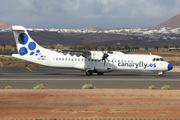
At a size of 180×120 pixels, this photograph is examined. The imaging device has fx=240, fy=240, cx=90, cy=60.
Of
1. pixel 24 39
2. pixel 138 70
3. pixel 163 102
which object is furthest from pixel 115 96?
pixel 24 39

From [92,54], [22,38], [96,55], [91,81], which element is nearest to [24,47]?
[22,38]

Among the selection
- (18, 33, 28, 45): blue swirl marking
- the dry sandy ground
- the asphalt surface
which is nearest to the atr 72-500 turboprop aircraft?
(18, 33, 28, 45): blue swirl marking

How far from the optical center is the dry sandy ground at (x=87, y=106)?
11.9m

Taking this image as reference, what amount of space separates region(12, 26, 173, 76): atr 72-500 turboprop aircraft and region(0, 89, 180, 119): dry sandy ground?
17.1 meters

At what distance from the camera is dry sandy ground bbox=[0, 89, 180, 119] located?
11898 mm

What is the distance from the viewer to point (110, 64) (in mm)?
34844

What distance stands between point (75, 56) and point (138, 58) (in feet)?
30.5

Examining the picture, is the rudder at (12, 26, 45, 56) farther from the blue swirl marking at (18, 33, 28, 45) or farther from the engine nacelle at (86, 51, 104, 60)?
the engine nacelle at (86, 51, 104, 60)

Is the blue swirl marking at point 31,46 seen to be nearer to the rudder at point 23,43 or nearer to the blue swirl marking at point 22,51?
the rudder at point 23,43

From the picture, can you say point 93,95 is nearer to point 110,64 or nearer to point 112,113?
point 112,113

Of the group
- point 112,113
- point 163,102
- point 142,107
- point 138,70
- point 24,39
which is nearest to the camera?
point 112,113

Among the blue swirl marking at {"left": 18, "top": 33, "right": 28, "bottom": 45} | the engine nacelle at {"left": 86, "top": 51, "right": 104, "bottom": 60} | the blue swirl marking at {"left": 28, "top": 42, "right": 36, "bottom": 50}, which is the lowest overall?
the engine nacelle at {"left": 86, "top": 51, "right": 104, "bottom": 60}

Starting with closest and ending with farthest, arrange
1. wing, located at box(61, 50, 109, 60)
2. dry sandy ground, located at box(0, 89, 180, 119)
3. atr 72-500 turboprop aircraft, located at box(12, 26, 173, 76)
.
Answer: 1. dry sandy ground, located at box(0, 89, 180, 119)
2. atr 72-500 turboprop aircraft, located at box(12, 26, 173, 76)
3. wing, located at box(61, 50, 109, 60)

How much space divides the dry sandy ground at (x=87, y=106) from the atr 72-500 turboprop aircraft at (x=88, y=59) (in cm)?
1709
